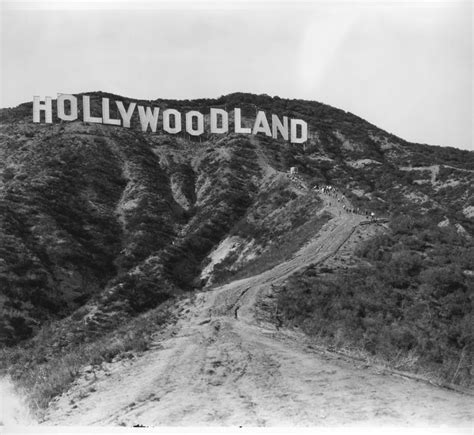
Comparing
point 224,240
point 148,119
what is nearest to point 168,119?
point 148,119

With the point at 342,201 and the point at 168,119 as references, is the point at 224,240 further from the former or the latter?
the point at 168,119

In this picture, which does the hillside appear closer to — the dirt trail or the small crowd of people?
the small crowd of people

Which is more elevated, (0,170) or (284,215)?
(0,170)

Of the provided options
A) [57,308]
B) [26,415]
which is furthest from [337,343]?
[57,308]

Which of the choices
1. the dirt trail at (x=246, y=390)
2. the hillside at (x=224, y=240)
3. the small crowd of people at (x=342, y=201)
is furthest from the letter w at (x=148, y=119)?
the dirt trail at (x=246, y=390)

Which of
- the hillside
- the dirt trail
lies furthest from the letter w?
the dirt trail

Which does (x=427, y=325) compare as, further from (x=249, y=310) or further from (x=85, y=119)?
(x=85, y=119)
